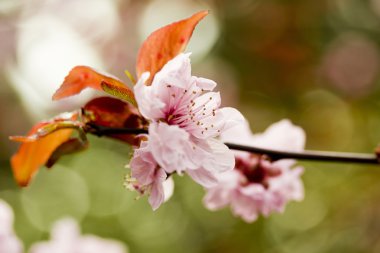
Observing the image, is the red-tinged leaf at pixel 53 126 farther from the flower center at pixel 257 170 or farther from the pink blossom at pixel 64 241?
the pink blossom at pixel 64 241

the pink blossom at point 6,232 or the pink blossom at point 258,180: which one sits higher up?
the pink blossom at point 258,180

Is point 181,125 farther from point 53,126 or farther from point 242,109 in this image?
point 242,109

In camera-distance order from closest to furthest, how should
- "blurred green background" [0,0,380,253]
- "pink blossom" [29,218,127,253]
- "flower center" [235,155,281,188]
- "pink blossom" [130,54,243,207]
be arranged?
"pink blossom" [130,54,243,207]
"flower center" [235,155,281,188]
"pink blossom" [29,218,127,253]
"blurred green background" [0,0,380,253]

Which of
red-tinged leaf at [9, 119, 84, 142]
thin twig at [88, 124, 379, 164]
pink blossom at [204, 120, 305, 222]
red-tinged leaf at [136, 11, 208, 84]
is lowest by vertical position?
pink blossom at [204, 120, 305, 222]

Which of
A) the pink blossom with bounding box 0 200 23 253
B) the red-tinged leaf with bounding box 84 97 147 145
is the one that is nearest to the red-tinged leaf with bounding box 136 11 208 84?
the red-tinged leaf with bounding box 84 97 147 145

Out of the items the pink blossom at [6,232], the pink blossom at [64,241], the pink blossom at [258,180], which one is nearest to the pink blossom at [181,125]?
the pink blossom at [258,180]

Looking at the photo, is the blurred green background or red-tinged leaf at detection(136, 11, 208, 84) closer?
red-tinged leaf at detection(136, 11, 208, 84)

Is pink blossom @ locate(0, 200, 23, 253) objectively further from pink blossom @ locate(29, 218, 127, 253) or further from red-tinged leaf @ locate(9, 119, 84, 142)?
red-tinged leaf @ locate(9, 119, 84, 142)
